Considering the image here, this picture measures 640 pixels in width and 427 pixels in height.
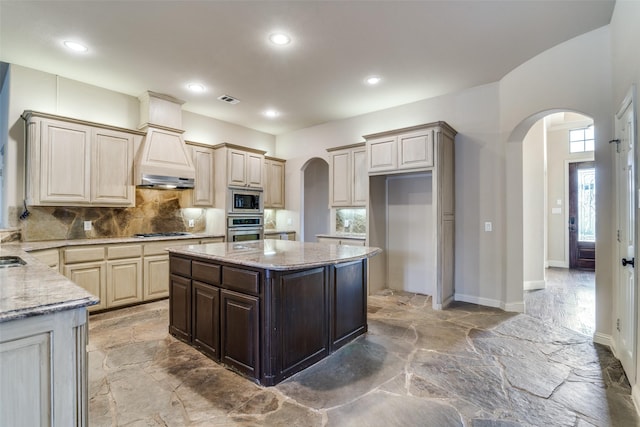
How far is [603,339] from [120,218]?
606cm

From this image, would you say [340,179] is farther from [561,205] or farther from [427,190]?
[561,205]

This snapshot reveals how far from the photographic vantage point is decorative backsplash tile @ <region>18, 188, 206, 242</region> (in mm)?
3850

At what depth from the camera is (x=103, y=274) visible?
3857 mm

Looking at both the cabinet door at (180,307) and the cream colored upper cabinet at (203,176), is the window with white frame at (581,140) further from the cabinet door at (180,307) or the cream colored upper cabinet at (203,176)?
the cabinet door at (180,307)

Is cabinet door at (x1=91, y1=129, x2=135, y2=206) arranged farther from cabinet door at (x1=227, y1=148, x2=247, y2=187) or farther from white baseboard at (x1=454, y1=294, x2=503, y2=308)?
white baseboard at (x1=454, y1=294, x2=503, y2=308)

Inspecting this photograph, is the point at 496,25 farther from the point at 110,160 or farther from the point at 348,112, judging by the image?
the point at 110,160

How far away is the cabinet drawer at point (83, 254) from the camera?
142 inches

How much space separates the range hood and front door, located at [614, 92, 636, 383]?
5.09m

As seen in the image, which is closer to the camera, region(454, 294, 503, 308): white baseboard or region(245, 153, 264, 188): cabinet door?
region(454, 294, 503, 308): white baseboard

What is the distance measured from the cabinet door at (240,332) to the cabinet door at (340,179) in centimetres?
300

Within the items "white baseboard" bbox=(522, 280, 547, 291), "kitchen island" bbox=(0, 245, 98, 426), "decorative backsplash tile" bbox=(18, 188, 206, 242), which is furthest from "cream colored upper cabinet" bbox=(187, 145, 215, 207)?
A: "white baseboard" bbox=(522, 280, 547, 291)

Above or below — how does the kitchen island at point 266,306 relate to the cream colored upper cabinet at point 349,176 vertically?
below

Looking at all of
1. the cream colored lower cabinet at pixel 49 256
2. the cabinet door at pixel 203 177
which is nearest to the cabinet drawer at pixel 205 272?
the cream colored lower cabinet at pixel 49 256

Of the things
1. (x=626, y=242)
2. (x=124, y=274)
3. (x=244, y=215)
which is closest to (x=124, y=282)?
(x=124, y=274)
